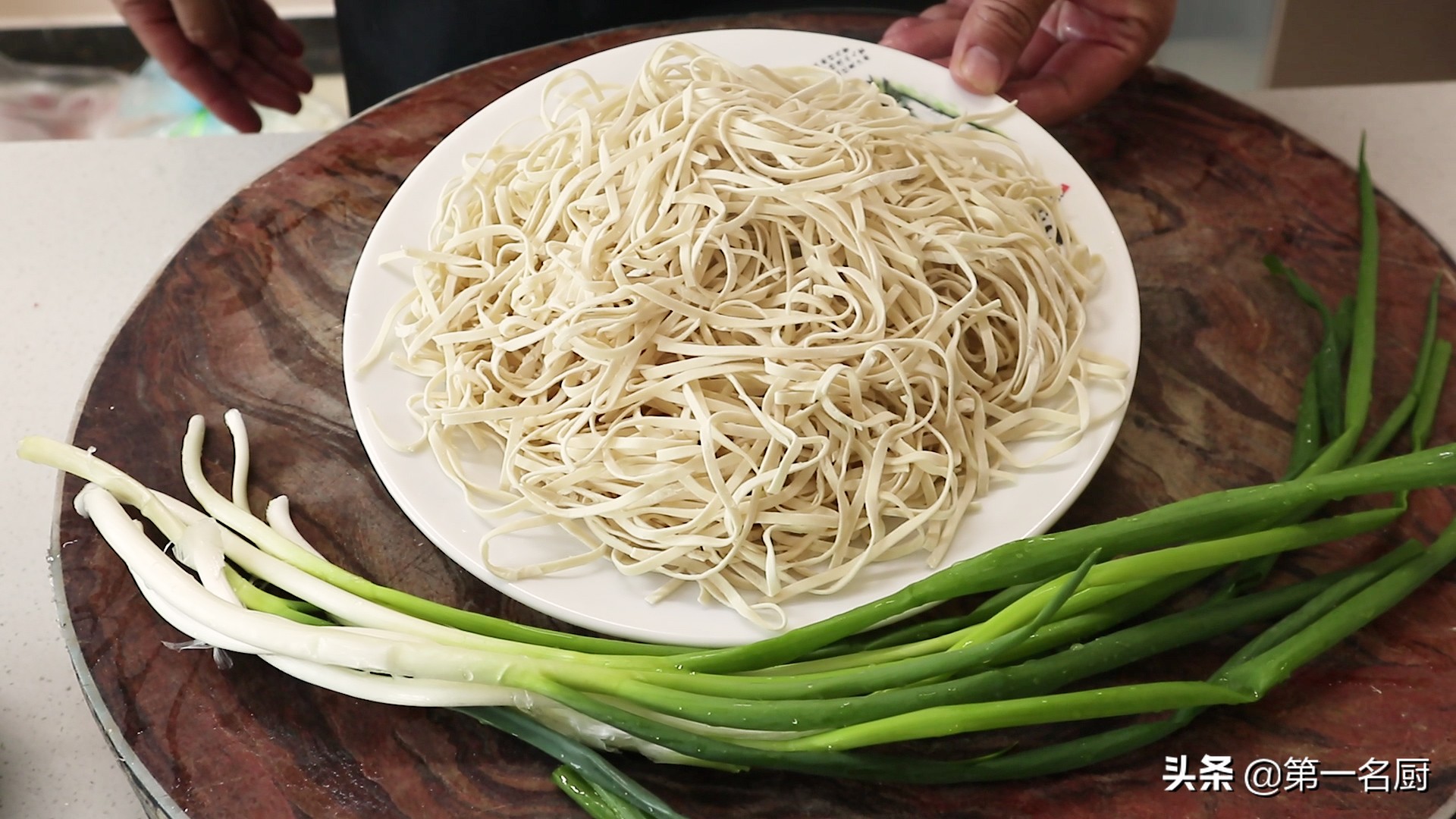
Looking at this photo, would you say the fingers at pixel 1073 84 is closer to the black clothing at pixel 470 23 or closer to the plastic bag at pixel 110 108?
the black clothing at pixel 470 23

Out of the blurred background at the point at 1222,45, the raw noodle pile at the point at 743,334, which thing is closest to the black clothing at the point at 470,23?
the raw noodle pile at the point at 743,334

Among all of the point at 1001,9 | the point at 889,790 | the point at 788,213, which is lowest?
the point at 889,790

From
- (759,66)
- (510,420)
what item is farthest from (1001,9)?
(510,420)

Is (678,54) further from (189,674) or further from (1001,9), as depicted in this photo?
(189,674)

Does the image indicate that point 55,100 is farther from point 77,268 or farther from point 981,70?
point 981,70

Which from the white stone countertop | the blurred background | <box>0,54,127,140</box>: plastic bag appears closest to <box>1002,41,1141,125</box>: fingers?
the white stone countertop

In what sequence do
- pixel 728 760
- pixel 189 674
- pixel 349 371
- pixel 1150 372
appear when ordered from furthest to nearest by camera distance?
pixel 1150 372 < pixel 349 371 < pixel 189 674 < pixel 728 760
